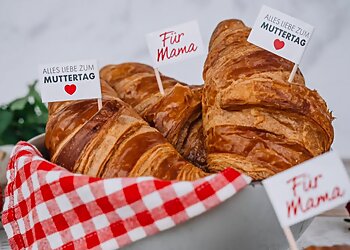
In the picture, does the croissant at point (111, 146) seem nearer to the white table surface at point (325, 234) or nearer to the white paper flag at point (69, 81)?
the white paper flag at point (69, 81)

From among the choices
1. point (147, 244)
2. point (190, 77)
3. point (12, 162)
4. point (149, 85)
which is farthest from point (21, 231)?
point (190, 77)

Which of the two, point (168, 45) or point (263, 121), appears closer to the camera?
point (263, 121)

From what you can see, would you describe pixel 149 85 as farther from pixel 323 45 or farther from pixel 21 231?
pixel 323 45

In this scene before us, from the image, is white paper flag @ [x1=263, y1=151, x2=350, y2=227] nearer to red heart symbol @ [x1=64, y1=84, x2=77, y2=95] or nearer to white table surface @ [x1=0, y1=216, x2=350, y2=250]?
red heart symbol @ [x1=64, y1=84, x2=77, y2=95]

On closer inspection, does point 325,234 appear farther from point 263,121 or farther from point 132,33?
point 132,33

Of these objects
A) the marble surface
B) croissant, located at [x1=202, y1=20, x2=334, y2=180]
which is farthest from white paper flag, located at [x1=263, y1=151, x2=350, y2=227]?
the marble surface

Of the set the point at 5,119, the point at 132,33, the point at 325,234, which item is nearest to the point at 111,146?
the point at 325,234
